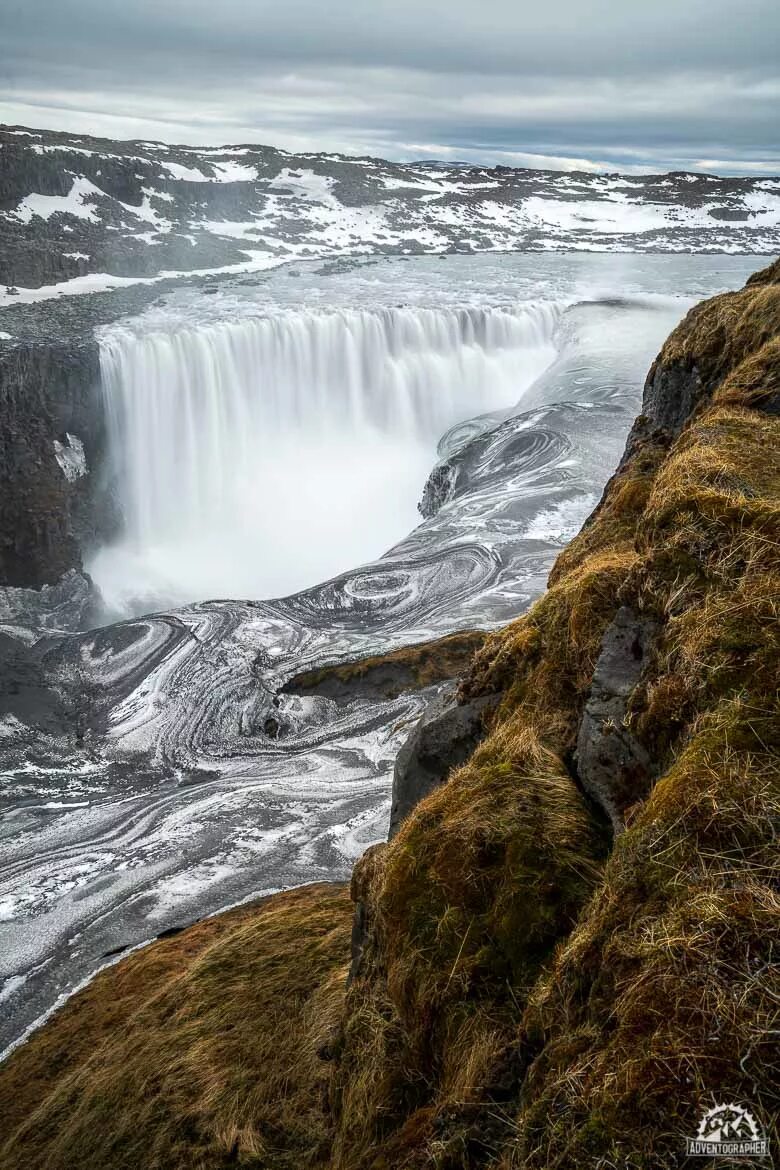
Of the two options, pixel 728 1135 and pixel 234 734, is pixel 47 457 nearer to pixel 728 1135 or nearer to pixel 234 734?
pixel 234 734

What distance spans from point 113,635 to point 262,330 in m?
27.8

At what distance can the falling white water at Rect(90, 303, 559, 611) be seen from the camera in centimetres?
3572

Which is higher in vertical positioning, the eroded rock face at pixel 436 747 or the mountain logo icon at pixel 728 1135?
the mountain logo icon at pixel 728 1135

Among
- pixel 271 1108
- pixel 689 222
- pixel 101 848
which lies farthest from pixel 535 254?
pixel 271 1108

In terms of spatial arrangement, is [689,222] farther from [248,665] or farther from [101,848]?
[101,848]

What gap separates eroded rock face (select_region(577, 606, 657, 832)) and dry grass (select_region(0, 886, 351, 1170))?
8.01 ft

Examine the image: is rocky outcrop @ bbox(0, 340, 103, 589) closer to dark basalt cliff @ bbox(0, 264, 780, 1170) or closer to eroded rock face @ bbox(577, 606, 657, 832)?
dark basalt cliff @ bbox(0, 264, 780, 1170)

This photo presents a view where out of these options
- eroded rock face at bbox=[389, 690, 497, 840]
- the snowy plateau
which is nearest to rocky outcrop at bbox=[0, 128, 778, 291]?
the snowy plateau

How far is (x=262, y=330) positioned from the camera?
44.5m

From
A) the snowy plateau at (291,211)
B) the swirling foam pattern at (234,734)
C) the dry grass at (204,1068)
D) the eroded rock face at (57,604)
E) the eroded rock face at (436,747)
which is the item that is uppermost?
the snowy plateau at (291,211)

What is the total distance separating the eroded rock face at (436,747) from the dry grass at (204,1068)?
1.44m

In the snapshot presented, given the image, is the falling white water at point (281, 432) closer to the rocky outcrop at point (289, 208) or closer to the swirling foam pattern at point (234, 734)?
the swirling foam pattern at point (234, 734)

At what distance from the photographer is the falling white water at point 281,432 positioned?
3572cm

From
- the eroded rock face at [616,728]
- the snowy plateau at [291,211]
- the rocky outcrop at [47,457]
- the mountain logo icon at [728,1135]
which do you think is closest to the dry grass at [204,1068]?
the eroded rock face at [616,728]
